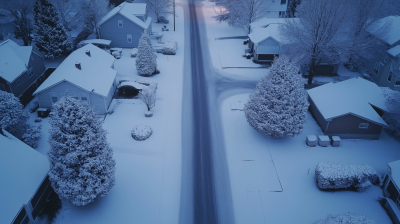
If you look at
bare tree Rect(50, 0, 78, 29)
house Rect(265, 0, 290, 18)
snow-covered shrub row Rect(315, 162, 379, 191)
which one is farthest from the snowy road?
house Rect(265, 0, 290, 18)

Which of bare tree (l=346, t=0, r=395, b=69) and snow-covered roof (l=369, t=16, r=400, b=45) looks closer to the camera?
bare tree (l=346, t=0, r=395, b=69)

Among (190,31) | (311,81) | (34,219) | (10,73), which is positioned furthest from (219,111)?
(190,31)

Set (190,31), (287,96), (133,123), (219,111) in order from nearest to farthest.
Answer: (287,96)
(133,123)
(219,111)
(190,31)

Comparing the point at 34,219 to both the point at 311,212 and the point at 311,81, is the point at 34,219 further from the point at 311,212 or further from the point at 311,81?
the point at 311,81

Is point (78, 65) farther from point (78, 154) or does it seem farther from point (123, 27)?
point (123, 27)

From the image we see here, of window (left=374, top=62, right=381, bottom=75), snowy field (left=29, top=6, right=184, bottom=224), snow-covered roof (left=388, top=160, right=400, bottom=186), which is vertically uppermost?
window (left=374, top=62, right=381, bottom=75)

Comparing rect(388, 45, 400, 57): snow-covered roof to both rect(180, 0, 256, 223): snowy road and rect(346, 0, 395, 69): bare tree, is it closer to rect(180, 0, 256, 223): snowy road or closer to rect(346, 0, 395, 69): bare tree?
rect(346, 0, 395, 69): bare tree
